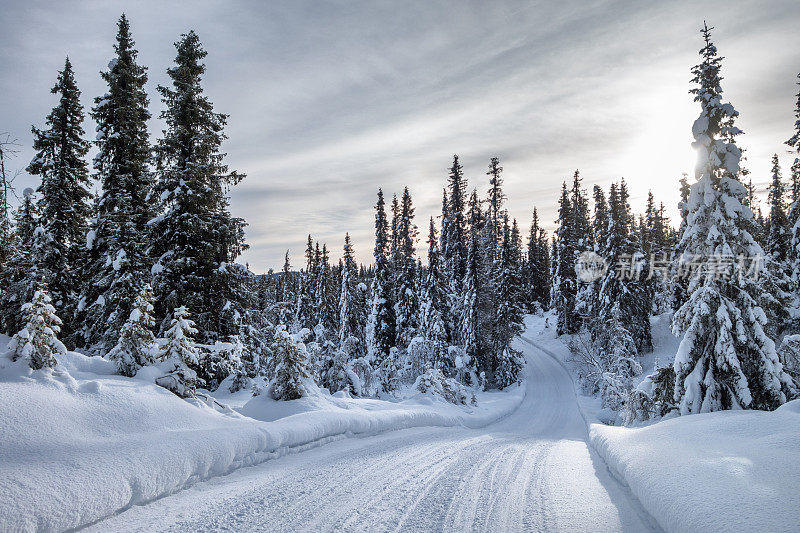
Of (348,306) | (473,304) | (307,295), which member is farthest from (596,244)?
(307,295)

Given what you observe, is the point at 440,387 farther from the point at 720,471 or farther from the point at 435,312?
the point at 720,471

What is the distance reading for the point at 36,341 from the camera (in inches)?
242

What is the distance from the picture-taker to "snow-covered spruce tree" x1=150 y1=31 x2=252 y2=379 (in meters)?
15.0

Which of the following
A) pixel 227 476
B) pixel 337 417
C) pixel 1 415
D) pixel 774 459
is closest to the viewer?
pixel 1 415

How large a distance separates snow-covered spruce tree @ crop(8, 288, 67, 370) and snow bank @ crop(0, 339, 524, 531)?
16 centimetres

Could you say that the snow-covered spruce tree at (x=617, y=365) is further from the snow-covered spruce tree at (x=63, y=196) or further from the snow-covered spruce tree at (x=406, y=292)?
the snow-covered spruce tree at (x=63, y=196)

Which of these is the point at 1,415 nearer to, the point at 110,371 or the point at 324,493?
the point at 110,371

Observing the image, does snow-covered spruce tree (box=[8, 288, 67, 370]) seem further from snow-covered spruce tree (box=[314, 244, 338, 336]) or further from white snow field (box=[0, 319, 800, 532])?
snow-covered spruce tree (box=[314, 244, 338, 336])

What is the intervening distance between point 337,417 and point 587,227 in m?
43.0

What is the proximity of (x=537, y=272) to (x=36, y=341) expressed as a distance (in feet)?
219

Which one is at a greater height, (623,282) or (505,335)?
(623,282)

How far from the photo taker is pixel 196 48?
16547mm

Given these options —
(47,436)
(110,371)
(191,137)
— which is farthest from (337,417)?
(191,137)

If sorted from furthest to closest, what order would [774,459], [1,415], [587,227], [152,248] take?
[587,227]
[152,248]
[774,459]
[1,415]
